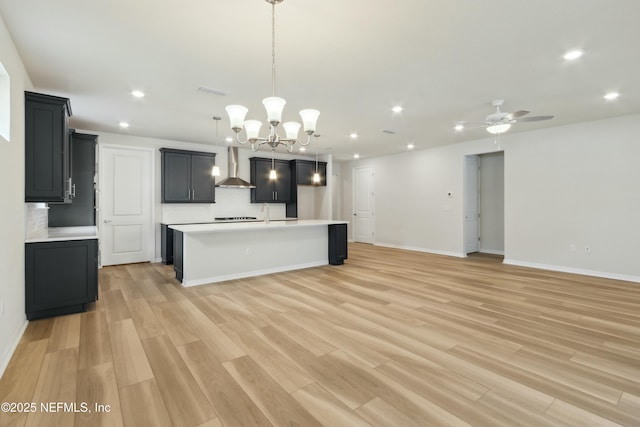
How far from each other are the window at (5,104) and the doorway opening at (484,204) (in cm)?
764

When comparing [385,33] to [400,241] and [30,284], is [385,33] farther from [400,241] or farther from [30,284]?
[400,241]

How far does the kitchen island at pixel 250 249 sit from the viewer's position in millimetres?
4715

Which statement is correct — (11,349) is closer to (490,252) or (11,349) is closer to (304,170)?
(304,170)

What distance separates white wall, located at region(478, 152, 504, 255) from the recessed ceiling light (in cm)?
467

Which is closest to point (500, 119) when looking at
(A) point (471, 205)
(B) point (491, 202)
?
(A) point (471, 205)

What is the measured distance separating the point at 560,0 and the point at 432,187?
19.2 feet

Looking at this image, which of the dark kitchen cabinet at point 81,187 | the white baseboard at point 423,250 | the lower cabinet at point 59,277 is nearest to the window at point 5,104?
the lower cabinet at point 59,277

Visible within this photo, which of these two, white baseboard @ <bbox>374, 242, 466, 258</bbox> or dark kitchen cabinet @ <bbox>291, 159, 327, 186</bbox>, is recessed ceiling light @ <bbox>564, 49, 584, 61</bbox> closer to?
white baseboard @ <bbox>374, 242, 466, 258</bbox>

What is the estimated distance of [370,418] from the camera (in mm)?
1762

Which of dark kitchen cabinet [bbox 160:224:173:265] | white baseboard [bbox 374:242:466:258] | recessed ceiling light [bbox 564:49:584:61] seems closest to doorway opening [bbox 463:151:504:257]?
white baseboard [bbox 374:242:466:258]

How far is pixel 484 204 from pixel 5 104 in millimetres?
8710

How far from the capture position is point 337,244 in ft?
20.5

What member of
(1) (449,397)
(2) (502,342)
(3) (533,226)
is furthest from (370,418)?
(3) (533,226)

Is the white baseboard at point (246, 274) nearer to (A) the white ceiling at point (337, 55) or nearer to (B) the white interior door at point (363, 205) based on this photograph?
(A) the white ceiling at point (337, 55)
